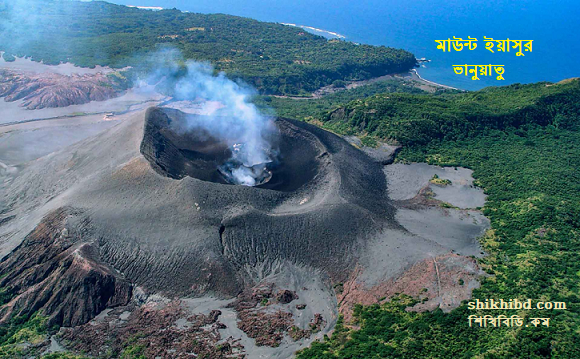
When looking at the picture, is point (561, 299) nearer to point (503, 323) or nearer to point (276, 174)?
point (503, 323)

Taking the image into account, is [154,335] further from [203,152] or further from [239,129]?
[239,129]

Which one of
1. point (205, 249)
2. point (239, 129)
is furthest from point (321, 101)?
point (205, 249)

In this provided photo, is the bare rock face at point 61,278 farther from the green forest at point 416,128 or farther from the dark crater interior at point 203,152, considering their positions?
the dark crater interior at point 203,152

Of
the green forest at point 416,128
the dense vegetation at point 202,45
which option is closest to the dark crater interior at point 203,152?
the green forest at point 416,128

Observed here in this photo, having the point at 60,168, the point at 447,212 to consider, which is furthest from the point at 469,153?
the point at 60,168

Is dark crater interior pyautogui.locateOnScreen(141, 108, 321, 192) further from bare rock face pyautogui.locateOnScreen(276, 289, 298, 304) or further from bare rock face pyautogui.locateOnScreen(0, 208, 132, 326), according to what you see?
bare rock face pyautogui.locateOnScreen(276, 289, 298, 304)
